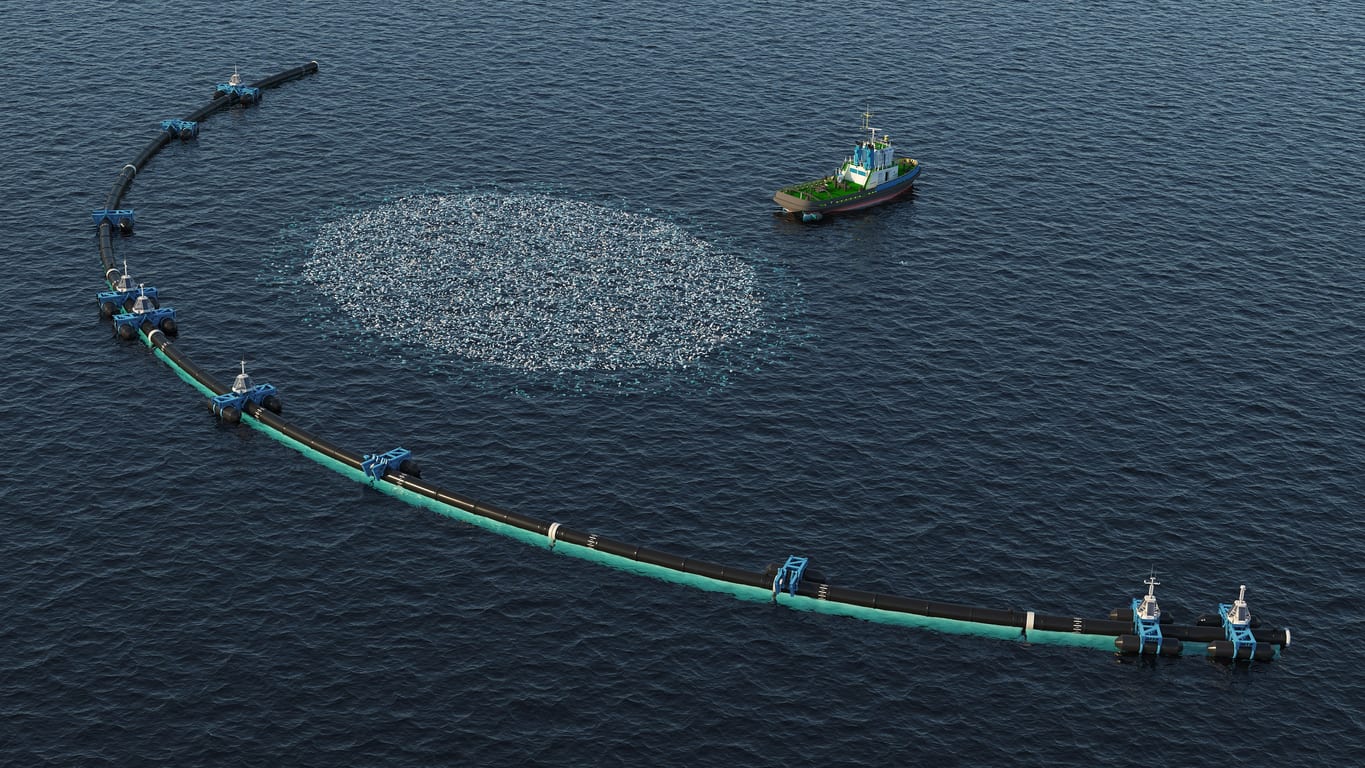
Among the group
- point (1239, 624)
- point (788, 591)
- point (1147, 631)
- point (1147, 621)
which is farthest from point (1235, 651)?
point (788, 591)

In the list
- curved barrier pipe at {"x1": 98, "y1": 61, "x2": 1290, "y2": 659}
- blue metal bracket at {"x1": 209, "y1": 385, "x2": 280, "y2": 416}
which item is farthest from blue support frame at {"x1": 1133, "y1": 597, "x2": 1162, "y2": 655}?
blue metal bracket at {"x1": 209, "y1": 385, "x2": 280, "y2": 416}

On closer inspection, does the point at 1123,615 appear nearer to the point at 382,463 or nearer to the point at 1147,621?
the point at 1147,621

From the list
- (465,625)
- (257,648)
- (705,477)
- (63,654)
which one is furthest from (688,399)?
(63,654)

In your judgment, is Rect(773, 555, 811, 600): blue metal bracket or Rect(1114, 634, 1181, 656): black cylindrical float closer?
Rect(1114, 634, 1181, 656): black cylindrical float

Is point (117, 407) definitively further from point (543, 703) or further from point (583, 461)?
point (543, 703)

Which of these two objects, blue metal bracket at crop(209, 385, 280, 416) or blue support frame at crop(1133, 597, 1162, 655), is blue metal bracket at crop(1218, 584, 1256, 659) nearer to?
blue support frame at crop(1133, 597, 1162, 655)

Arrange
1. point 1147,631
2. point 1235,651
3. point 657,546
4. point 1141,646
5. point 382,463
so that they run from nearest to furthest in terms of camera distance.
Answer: point 1235,651 → point 1141,646 → point 1147,631 → point 657,546 → point 382,463
